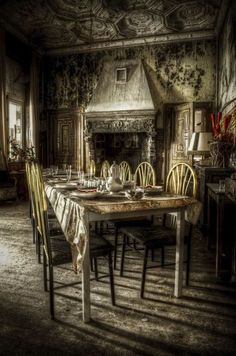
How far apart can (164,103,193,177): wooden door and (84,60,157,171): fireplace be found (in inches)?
14.9

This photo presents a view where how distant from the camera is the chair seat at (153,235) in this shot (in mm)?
2109

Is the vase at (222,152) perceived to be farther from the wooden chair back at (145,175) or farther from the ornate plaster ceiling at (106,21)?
the ornate plaster ceiling at (106,21)

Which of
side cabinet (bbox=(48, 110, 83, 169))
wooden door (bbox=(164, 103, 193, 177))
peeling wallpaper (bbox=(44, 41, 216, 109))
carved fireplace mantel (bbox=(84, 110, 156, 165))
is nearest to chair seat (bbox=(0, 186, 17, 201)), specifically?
side cabinet (bbox=(48, 110, 83, 169))

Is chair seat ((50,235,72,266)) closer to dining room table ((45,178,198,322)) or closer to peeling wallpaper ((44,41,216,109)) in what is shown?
dining room table ((45,178,198,322))

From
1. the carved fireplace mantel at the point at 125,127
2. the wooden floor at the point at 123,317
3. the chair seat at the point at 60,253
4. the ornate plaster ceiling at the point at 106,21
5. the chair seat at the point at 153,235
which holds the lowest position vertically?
the wooden floor at the point at 123,317

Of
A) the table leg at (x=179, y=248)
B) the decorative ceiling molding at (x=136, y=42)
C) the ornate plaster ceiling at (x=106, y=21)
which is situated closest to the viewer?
the table leg at (x=179, y=248)

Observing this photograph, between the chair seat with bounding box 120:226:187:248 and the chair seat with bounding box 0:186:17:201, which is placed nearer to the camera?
the chair seat with bounding box 120:226:187:248

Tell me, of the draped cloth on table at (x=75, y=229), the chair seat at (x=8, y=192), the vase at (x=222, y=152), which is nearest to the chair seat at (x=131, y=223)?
the draped cloth on table at (x=75, y=229)

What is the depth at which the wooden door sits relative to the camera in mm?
6731

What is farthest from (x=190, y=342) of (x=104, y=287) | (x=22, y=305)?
(x=22, y=305)

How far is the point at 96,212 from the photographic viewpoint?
1752 millimetres

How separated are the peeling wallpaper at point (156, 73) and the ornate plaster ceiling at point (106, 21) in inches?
9.2

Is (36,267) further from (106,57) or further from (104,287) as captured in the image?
(106,57)

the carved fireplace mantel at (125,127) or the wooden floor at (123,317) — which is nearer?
the wooden floor at (123,317)
